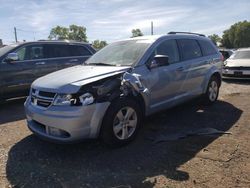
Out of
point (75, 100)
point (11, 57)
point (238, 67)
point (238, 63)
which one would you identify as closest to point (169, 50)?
point (75, 100)

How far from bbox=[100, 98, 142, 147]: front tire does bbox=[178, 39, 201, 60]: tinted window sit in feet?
6.77

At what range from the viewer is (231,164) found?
4.18m

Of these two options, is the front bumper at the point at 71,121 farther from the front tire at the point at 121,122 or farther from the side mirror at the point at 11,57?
the side mirror at the point at 11,57

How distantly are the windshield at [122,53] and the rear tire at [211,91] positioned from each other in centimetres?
241

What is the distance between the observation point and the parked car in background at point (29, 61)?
800 centimetres

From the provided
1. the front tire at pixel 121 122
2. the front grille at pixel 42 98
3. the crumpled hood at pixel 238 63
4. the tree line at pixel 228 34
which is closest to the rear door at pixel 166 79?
the front tire at pixel 121 122

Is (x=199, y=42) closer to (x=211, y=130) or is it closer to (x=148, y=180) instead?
(x=211, y=130)

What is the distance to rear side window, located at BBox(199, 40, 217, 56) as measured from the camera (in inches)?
287

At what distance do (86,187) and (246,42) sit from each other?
289ft

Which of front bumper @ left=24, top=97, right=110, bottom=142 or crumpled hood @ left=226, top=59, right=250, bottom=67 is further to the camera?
crumpled hood @ left=226, top=59, right=250, bottom=67

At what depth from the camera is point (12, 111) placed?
306 inches

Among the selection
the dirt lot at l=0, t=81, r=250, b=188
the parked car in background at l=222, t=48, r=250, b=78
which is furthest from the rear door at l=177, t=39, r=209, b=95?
the parked car in background at l=222, t=48, r=250, b=78

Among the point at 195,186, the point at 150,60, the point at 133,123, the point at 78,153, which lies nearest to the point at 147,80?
the point at 150,60

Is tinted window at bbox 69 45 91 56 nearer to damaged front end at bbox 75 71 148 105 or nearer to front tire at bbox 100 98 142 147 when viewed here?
damaged front end at bbox 75 71 148 105
